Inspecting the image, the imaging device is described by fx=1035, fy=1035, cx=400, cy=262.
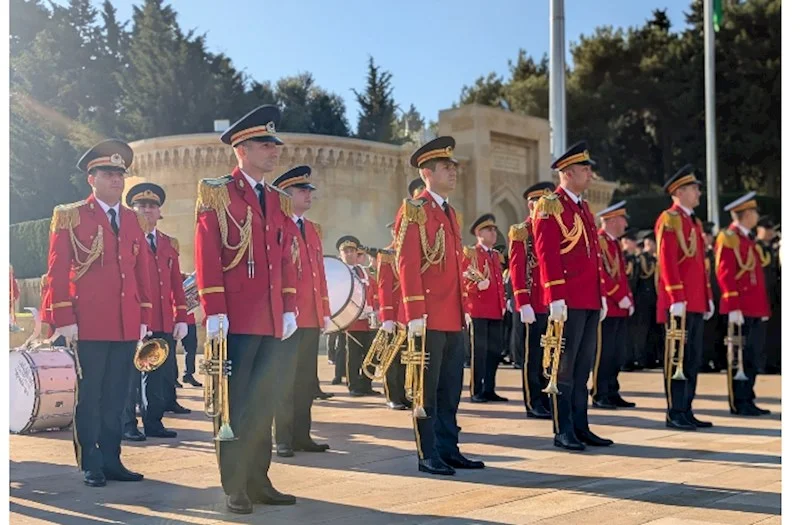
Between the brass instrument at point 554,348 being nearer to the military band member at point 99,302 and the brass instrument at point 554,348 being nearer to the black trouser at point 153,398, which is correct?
the military band member at point 99,302

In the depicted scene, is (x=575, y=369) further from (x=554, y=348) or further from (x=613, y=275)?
(x=613, y=275)

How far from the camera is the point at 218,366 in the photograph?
518 cm

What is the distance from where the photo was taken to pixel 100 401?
636 cm

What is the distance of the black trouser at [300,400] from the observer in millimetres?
7180

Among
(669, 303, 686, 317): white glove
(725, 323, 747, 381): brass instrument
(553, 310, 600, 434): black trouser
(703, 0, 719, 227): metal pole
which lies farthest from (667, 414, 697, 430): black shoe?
(703, 0, 719, 227): metal pole

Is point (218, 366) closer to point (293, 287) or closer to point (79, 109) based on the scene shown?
point (293, 287)

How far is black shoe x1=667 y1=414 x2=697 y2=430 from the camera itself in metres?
8.39

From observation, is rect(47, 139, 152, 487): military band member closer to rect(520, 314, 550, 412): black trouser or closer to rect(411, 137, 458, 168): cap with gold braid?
rect(411, 137, 458, 168): cap with gold braid

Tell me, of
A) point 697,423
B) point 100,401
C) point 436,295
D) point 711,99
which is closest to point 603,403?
point 697,423

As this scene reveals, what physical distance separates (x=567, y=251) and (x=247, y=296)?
2.84 m

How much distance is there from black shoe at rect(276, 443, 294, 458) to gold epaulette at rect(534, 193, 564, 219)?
239cm

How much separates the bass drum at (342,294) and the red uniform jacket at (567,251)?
117 inches

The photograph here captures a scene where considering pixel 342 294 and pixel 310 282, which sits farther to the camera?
pixel 342 294

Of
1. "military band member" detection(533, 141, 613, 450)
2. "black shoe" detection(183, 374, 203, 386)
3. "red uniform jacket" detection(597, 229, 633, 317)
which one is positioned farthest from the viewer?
"black shoe" detection(183, 374, 203, 386)
